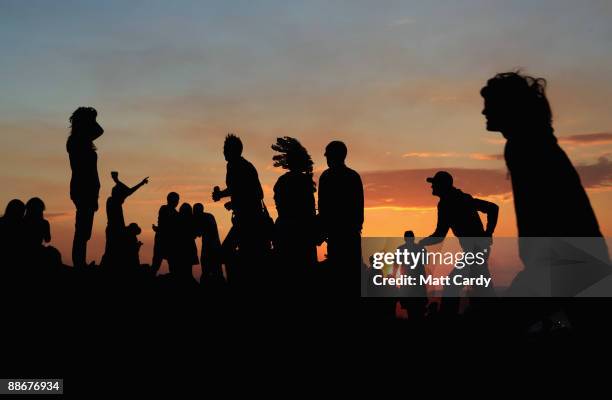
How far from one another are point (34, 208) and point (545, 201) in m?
9.31

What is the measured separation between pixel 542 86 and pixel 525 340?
1.67 m

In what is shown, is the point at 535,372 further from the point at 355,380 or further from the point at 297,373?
the point at 297,373

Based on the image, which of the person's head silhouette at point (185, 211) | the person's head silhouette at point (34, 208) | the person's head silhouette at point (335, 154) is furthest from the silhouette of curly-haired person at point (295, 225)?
the person's head silhouette at point (34, 208)

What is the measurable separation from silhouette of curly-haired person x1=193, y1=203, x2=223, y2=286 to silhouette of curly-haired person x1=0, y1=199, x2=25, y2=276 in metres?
3.95

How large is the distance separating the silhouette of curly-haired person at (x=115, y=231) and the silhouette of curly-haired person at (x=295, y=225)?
340 cm

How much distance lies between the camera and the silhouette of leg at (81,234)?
11.4 m

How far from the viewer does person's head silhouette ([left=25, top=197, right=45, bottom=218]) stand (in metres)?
11.4

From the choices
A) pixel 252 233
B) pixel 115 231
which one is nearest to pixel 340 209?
pixel 252 233

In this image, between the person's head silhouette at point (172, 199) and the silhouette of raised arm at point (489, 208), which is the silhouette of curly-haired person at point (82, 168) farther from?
the silhouette of raised arm at point (489, 208)

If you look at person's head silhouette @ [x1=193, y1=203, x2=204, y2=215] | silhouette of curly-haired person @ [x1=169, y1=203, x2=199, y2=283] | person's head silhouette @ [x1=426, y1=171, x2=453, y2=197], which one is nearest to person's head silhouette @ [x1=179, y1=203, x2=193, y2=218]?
silhouette of curly-haired person @ [x1=169, y1=203, x2=199, y2=283]

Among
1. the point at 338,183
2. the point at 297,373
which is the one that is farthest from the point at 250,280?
the point at 297,373

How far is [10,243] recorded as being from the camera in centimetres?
1080

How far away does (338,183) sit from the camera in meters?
9.62

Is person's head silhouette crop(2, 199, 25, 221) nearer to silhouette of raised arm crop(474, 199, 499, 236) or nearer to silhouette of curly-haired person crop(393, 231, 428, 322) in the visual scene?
silhouette of curly-haired person crop(393, 231, 428, 322)
